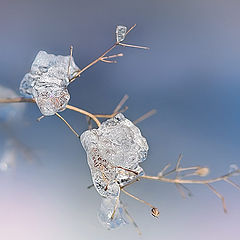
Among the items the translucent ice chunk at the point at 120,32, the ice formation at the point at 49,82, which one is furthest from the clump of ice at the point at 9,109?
the translucent ice chunk at the point at 120,32

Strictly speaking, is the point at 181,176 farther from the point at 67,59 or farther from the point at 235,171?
the point at 67,59

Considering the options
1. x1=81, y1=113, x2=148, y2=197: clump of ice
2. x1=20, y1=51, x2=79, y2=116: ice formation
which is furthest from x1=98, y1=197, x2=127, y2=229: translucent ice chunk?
x1=20, y1=51, x2=79, y2=116: ice formation

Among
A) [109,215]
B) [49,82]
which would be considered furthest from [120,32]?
[109,215]

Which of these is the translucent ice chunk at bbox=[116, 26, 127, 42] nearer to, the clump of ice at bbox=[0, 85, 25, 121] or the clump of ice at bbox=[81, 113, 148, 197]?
the clump of ice at bbox=[81, 113, 148, 197]

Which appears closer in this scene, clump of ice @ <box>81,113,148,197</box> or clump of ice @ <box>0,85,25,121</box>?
clump of ice @ <box>81,113,148,197</box>

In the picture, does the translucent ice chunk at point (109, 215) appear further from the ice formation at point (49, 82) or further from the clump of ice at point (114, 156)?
the ice formation at point (49, 82)

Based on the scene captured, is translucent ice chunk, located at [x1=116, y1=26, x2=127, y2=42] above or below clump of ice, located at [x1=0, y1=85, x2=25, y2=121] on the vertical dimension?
above
